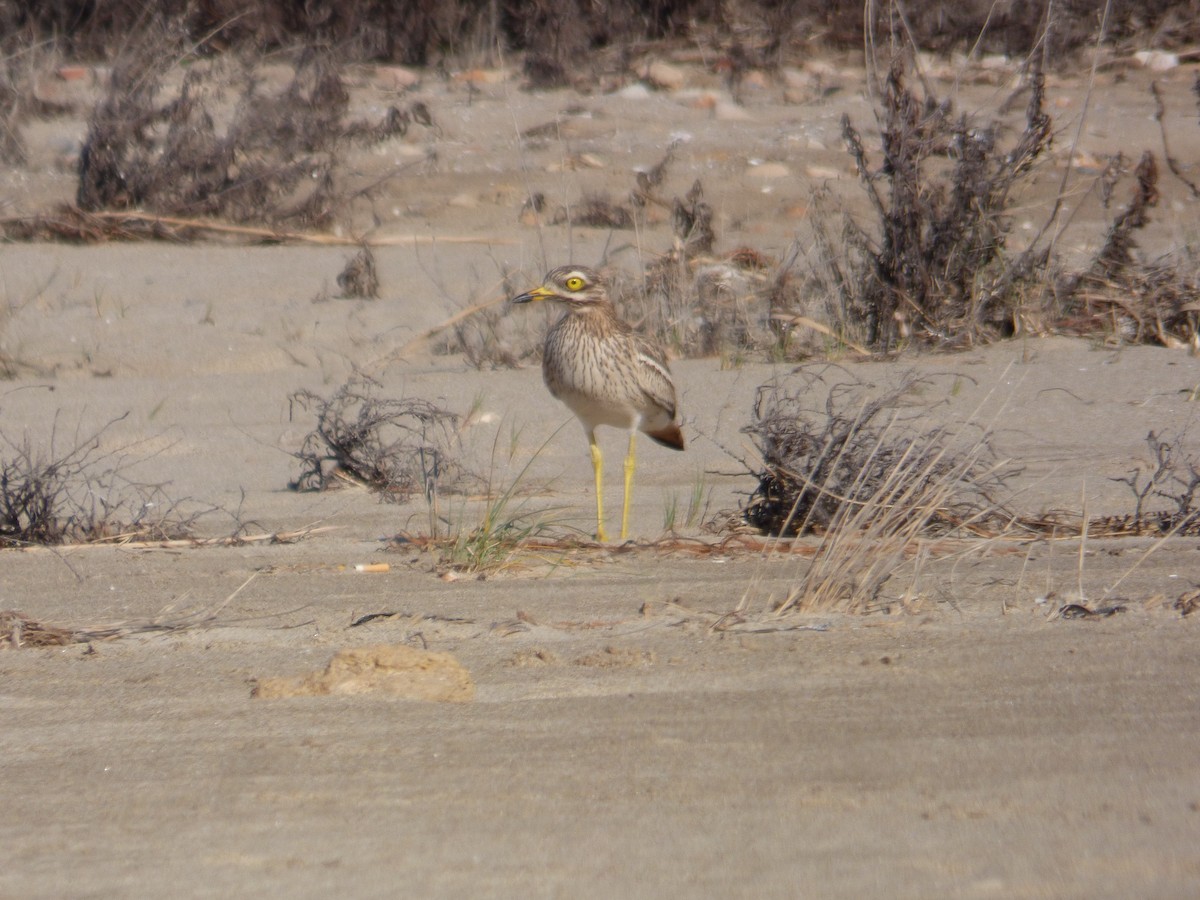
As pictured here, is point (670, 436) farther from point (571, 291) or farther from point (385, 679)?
point (385, 679)

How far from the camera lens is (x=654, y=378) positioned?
6.45 meters

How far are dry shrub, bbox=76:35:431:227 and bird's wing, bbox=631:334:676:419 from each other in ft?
20.9

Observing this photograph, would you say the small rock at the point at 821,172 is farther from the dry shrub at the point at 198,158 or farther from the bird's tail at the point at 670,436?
the bird's tail at the point at 670,436

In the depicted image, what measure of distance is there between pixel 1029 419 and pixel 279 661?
14.2 feet

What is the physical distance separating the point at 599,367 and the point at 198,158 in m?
7.16

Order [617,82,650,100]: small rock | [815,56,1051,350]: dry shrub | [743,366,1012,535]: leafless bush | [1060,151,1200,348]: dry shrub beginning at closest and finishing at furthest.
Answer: [743,366,1012,535]: leafless bush → [1060,151,1200,348]: dry shrub → [815,56,1051,350]: dry shrub → [617,82,650,100]: small rock

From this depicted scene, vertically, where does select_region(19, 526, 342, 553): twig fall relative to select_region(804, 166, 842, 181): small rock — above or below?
below

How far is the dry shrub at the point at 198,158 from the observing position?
12.2 meters

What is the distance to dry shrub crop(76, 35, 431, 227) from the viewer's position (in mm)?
12250

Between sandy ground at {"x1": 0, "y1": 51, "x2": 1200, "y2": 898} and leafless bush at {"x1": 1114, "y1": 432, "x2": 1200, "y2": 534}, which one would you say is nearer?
sandy ground at {"x1": 0, "y1": 51, "x2": 1200, "y2": 898}

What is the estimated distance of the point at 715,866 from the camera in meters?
2.28

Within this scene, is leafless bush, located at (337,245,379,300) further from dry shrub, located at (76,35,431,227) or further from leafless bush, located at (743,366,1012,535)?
leafless bush, located at (743,366,1012,535)

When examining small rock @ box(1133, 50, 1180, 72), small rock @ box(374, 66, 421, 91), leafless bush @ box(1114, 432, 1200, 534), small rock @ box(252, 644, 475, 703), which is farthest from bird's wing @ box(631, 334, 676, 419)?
small rock @ box(1133, 50, 1180, 72)

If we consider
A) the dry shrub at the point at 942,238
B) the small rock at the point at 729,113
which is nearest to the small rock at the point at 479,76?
the small rock at the point at 729,113
